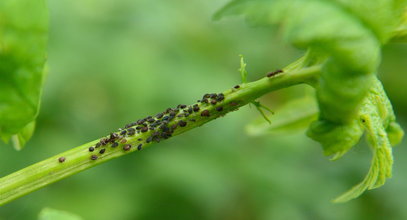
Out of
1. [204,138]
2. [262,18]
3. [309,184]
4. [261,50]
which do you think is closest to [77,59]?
[204,138]

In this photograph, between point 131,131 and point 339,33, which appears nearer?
point 339,33

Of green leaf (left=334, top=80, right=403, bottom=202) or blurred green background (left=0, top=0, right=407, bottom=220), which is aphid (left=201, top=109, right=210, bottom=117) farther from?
blurred green background (left=0, top=0, right=407, bottom=220)

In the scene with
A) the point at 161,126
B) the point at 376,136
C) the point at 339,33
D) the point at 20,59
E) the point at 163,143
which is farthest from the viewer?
the point at 163,143

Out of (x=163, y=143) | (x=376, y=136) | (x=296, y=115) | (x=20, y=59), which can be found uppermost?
(x=20, y=59)

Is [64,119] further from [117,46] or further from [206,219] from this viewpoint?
[206,219]

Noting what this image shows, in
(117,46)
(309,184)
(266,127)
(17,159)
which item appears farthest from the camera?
(309,184)

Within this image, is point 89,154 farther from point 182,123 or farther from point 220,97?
point 220,97

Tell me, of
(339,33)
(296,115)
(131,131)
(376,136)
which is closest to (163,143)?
(296,115)
